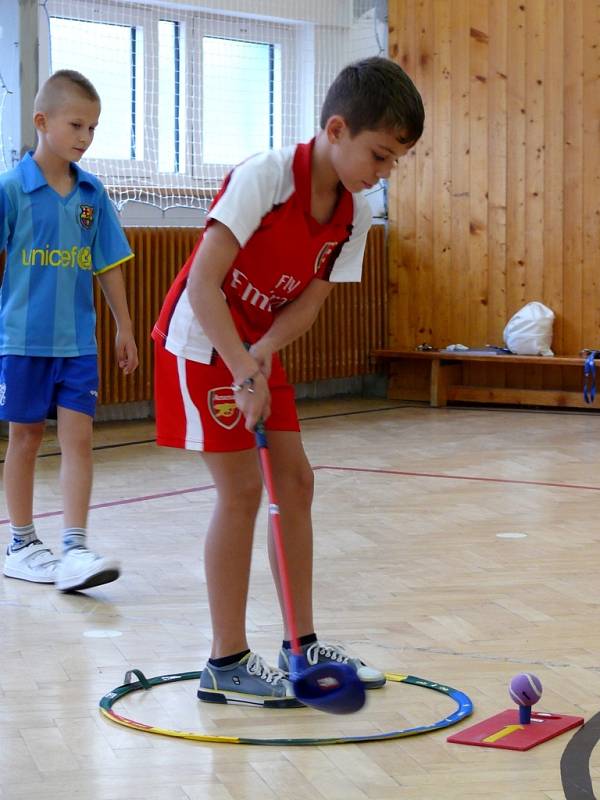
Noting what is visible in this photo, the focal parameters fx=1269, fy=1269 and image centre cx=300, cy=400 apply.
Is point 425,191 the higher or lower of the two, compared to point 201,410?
higher

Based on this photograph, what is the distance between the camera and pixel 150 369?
615cm

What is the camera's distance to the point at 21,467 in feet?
9.80

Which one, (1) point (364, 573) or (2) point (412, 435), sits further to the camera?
(2) point (412, 435)

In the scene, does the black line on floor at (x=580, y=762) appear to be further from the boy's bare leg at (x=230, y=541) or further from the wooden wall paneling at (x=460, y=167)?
the wooden wall paneling at (x=460, y=167)

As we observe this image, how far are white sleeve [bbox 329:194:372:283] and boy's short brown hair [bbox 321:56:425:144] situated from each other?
19cm

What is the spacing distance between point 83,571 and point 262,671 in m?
0.81

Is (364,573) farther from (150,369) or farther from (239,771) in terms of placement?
(150,369)

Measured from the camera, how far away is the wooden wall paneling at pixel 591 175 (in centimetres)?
651

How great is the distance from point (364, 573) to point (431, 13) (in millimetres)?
4854

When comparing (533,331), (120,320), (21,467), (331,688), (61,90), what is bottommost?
(331,688)

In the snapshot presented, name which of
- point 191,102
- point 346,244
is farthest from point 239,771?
point 191,102

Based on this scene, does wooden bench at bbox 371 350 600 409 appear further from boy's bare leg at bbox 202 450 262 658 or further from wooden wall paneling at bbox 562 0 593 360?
boy's bare leg at bbox 202 450 262 658

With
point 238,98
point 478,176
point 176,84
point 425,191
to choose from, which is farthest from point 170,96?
point 478,176

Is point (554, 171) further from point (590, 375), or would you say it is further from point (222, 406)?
point (222, 406)
